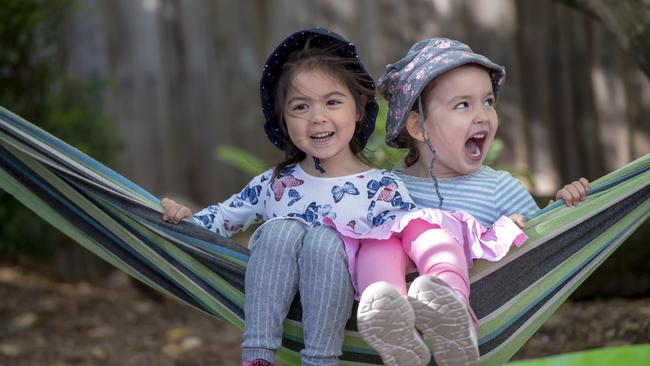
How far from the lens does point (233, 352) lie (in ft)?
14.7

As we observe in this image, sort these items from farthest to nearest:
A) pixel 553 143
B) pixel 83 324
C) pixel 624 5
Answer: pixel 553 143 → pixel 83 324 → pixel 624 5

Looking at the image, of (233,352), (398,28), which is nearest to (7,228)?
(233,352)

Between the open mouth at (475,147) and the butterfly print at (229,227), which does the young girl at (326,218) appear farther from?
the open mouth at (475,147)

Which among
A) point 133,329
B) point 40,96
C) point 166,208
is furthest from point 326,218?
point 40,96

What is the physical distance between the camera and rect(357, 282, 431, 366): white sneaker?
2.25m

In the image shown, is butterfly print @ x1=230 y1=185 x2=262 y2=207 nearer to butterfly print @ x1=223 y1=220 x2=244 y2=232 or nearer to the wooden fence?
butterfly print @ x1=223 y1=220 x2=244 y2=232

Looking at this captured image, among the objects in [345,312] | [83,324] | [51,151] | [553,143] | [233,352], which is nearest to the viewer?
[345,312]

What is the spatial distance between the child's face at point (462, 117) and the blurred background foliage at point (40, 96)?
251 centimetres

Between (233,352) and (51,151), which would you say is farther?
(233,352)

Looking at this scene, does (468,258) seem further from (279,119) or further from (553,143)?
(553,143)

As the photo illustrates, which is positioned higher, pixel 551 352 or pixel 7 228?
pixel 7 228

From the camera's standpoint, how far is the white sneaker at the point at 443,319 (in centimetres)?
228

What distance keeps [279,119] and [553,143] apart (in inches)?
123

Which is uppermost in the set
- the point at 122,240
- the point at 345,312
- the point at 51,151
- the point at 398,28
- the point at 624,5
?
the point at 398,28
